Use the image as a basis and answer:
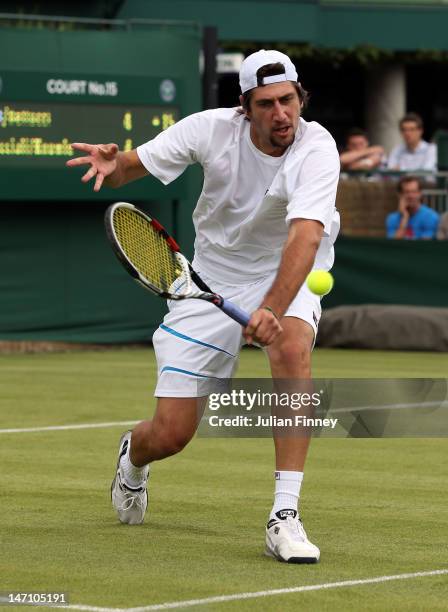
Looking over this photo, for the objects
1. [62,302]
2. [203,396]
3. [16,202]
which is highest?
[203,396]

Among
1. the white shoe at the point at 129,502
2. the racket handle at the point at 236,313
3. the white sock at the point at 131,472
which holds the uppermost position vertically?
the racket handle at the point at 236,313

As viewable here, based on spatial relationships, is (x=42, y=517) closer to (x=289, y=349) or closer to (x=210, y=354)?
(x=210, y=354)

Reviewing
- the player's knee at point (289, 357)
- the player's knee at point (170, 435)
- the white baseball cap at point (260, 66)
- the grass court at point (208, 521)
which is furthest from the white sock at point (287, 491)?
the white baseball cap at point (260, 66)

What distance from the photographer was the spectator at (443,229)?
16.4 meters

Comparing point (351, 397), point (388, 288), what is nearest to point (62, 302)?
point (388, 288)

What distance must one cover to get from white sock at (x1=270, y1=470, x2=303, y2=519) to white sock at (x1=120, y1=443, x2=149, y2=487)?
852 millimetres

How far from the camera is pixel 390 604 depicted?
518cm

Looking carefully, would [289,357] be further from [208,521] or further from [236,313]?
[208,521]

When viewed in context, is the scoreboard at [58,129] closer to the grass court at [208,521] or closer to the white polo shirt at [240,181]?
the grass court at [208,521]

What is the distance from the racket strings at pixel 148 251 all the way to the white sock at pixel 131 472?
3.21ft

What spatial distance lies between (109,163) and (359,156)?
1135cm

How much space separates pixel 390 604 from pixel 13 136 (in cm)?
1053

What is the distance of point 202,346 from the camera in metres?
6.51

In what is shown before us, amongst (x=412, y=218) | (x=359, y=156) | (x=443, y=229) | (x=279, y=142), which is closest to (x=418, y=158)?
(x=359, y=156)
